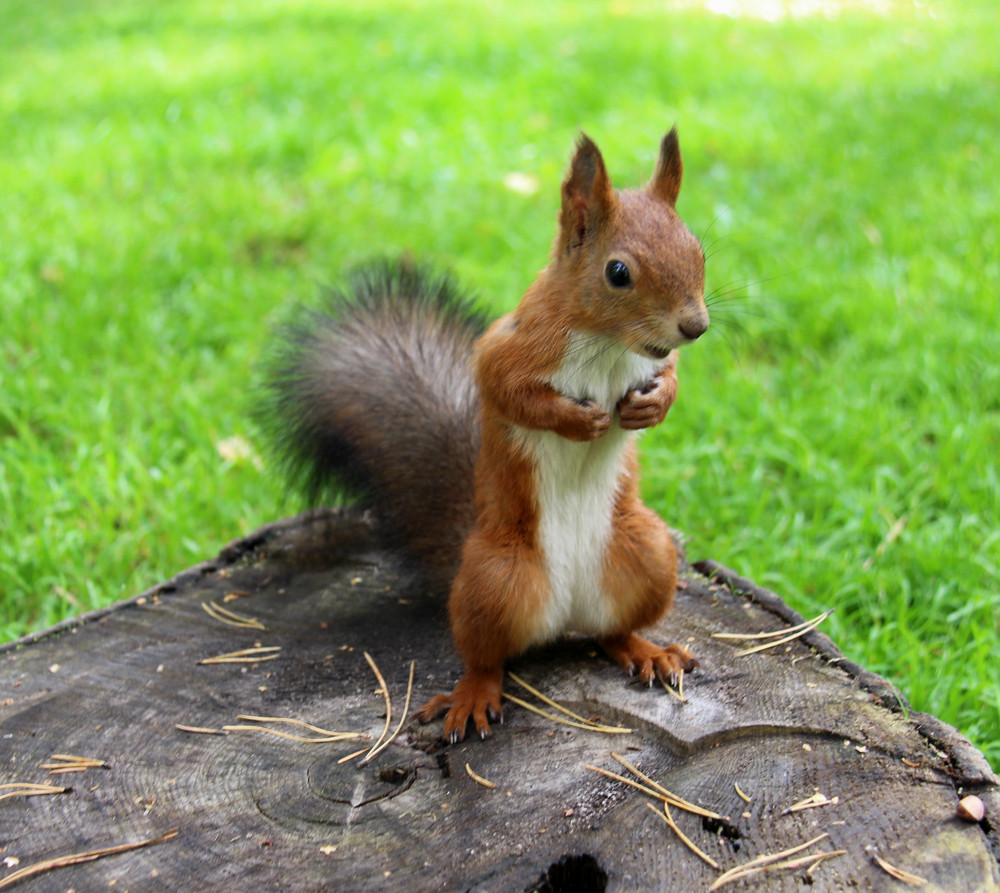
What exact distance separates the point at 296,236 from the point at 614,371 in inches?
88.7

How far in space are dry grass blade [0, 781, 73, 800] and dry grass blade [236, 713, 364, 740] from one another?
0.23 metres

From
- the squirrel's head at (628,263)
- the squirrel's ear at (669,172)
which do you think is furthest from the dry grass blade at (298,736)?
the squirrel's ear at (669,172)

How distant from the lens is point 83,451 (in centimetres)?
220

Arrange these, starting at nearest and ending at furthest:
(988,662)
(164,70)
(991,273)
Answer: (988,662) → (991,273) → (164,70)

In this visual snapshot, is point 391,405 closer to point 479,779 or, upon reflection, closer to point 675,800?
point 479,779

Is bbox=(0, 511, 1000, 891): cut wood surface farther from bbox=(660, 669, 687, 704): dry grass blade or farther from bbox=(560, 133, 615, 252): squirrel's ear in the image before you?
bbox=(560, 133, 615, 252): squirrel's ear

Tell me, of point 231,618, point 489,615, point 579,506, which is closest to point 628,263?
point 579,506

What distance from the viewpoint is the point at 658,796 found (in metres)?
1.09

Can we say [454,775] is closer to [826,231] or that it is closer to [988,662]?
[988,662]

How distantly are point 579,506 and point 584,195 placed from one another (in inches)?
15.7

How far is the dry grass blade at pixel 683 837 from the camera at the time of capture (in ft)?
3.29

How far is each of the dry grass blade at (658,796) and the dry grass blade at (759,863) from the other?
0.23ft

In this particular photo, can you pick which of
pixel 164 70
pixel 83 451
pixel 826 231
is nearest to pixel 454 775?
pixel 83 451

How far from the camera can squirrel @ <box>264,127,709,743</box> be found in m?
1.15
